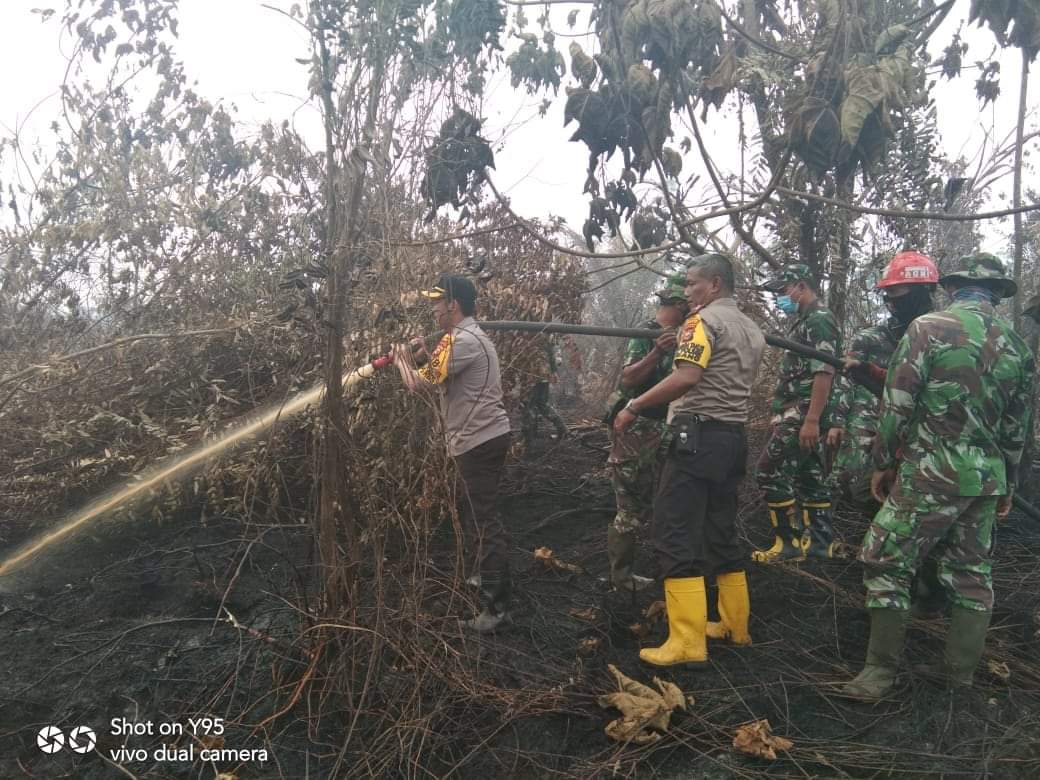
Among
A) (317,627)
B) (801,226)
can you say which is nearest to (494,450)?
(317,627)

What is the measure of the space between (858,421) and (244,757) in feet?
12.2

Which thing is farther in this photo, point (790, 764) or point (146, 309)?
point (146, 309)

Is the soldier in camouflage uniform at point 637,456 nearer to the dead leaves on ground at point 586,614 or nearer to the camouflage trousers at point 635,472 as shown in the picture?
the camouflage trousers at point 635,472

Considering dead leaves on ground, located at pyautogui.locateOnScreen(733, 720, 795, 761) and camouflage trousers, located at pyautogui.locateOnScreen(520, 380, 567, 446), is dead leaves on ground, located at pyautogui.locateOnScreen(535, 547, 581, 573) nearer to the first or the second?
dead leaves on ground, located at pyautogui.locateOnScreen(733, 720, 795, 761)

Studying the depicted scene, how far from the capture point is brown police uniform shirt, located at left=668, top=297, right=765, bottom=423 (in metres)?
3.20

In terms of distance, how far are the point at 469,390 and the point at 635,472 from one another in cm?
106

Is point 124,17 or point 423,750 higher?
point 124,17

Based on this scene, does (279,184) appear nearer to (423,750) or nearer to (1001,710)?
(423,750)

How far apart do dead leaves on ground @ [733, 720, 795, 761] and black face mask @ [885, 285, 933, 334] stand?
2579 millimetres

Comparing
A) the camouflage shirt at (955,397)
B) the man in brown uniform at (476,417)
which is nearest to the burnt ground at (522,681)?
the man in brown uniform at (476,417)

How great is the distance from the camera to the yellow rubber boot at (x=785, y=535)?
4.53 metres

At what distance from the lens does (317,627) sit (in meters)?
2.62

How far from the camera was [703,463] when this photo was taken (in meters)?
3.21

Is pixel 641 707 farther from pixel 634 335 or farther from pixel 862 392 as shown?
pixel 862 392
